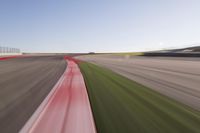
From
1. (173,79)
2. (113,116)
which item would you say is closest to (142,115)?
(113,116)

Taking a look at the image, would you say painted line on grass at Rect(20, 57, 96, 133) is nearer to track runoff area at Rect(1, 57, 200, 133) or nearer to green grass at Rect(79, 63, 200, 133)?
track runoff area at Rect(1, 57, 200, 133)

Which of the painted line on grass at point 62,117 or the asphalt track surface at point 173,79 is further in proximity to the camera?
the asphalt track surface at point 173,79

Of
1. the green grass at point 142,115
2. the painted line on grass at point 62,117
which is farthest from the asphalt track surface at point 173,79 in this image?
the painted line on grass at point 62,117

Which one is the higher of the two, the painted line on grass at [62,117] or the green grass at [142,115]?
the green grass at [142,115]

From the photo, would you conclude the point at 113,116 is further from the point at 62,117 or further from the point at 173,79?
the point at 173,79

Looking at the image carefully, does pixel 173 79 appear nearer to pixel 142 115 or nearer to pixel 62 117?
pixel 142 115

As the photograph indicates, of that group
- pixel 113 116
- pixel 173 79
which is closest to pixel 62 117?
pixel 113 116

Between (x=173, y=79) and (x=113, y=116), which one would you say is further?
(x=173, y=79)

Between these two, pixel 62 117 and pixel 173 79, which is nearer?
pixel 62 117

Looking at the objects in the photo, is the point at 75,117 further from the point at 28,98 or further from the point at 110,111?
the point at 28,98

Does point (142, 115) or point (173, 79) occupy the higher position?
point (142, 115)

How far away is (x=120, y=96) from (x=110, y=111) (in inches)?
84.7

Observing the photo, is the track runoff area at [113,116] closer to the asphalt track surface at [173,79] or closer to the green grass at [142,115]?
the green grass at [142,115]

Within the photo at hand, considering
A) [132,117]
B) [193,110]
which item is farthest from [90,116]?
[193,110]
